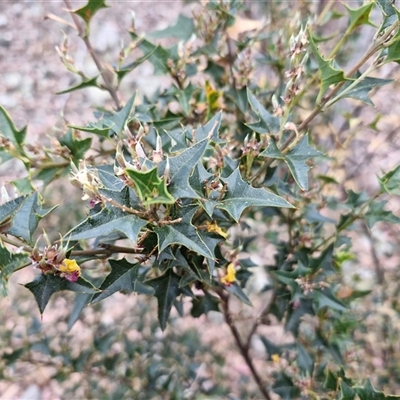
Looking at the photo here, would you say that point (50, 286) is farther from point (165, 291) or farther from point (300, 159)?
point (300, 159)

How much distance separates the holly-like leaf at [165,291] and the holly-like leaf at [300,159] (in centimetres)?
25

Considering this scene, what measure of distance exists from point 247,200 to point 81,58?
3106mm

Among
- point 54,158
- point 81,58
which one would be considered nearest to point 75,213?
point 54,158

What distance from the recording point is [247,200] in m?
0.58

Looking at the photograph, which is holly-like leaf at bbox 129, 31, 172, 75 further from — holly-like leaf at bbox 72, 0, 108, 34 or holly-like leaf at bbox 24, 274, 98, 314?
holly-like leaf at bbox 24, 274, 98, 314

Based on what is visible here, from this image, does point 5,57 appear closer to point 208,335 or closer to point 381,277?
point 208,335

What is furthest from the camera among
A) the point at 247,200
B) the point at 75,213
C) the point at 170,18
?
the point at 170,18

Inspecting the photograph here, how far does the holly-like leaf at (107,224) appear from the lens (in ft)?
1.70

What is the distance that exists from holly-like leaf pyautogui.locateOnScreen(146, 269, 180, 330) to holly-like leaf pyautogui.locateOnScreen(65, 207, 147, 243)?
23 centimetres

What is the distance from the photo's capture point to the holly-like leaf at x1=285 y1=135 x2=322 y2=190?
0.66 m

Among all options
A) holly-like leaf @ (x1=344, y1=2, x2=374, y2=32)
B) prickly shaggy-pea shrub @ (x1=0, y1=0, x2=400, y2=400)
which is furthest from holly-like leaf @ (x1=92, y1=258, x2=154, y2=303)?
holly-like leaf @ (x1=344, y1=2, x2=374, y2=32)

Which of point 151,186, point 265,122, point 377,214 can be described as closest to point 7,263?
point 151,186

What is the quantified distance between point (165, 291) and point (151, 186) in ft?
0.90

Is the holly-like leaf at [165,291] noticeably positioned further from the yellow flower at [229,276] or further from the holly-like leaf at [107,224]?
the holly-like leaf at [107,224]
